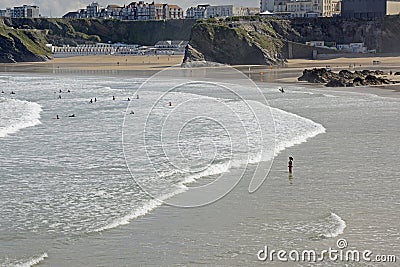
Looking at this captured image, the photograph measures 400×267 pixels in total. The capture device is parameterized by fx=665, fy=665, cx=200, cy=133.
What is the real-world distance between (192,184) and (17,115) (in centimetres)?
1621

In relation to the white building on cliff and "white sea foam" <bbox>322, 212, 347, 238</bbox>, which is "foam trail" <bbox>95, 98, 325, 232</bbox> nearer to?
"white sea foam" <bbox>322, 212, 347, 238</bbox>

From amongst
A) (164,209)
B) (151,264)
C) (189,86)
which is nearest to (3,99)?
(189,86)

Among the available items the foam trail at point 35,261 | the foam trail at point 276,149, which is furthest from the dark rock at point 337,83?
the foam trail at point 35,261

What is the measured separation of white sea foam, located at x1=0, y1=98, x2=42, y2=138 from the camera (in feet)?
85.8

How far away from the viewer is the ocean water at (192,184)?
38.5ft

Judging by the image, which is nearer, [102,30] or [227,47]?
[227,47]

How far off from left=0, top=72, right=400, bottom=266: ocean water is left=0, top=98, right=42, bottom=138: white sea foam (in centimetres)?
9

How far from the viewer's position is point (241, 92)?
4109 centimetres

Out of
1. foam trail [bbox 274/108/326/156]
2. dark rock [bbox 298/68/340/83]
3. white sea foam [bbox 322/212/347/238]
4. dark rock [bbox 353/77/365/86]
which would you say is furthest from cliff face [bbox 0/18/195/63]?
white sea foam [bbox 322/212/347/238]

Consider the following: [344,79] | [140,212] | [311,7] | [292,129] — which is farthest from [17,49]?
[140,212]

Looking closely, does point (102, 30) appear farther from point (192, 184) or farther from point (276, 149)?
point (192, 184)

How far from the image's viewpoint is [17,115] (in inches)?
1188

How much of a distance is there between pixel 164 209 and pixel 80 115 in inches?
681

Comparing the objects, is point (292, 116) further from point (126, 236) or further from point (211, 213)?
point (126, 236)
